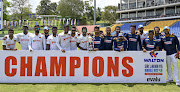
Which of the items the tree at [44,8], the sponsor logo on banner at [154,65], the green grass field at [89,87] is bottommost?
the green grass field at [89,87]

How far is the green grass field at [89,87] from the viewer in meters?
5.70

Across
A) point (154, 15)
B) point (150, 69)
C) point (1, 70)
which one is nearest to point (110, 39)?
point (150, 69)

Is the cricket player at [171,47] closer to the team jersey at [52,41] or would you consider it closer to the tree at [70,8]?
the team jersey at [52,41]

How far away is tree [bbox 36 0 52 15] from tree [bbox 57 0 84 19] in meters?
43.3

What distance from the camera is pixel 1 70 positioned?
6.45m

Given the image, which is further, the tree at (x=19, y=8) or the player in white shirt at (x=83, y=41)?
the tree at (x=19, y=8)

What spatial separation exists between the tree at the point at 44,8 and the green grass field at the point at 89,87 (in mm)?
112386

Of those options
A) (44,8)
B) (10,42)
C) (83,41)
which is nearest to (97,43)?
(83,41)

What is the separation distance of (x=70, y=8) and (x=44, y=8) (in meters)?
51.2

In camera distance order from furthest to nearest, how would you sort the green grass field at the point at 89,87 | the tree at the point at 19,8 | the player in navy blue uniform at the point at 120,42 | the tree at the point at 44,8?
the tree at the point at 44,8 < the tree at the point at 19,8 < the player in navy blue uniform at the point at 120,42 < the green grass field at the point at 89,87

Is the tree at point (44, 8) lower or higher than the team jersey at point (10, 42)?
higher

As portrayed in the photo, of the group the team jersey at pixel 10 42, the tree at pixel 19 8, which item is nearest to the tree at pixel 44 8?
the tree at pixel 19 8

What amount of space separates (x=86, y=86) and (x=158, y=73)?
2.61 metres

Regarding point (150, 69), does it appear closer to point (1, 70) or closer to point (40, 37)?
point (40, 37)
